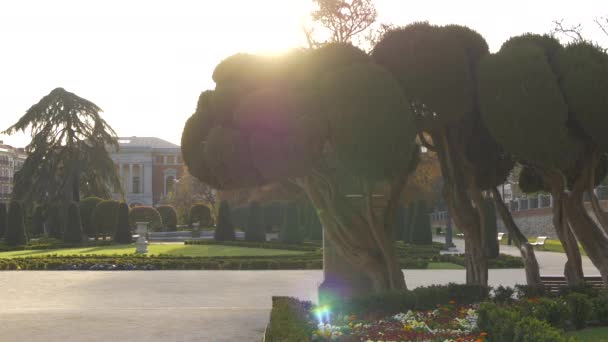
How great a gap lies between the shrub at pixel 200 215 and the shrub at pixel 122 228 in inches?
654

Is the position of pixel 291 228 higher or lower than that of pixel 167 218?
lower

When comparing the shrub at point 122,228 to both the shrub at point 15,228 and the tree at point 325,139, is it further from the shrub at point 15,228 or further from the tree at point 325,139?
the tree at point 325,139

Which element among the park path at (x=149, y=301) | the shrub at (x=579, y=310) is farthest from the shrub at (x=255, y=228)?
the shrub at (x=579, y=310)

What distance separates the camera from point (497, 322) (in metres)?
8.56

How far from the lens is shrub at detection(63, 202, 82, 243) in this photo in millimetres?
40094

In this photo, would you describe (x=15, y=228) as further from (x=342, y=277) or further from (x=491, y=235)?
(x=342, y=277)

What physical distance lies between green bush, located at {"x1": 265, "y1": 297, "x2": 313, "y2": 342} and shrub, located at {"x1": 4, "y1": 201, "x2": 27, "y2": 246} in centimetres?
2897

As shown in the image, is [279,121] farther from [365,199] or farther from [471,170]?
[471,170]

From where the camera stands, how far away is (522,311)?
31.0 ft

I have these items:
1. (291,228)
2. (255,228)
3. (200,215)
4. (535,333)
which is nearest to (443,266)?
(291,228)

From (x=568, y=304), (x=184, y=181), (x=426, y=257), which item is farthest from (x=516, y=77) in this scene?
(x=184, y=181)

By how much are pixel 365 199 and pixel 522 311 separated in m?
3.17

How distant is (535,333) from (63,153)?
41.5 metres

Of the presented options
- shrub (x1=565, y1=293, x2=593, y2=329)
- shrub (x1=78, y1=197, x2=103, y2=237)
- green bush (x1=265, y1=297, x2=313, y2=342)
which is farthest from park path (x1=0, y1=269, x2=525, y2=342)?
shrub (x1=78, y1=197, x2=103, y2=237)
